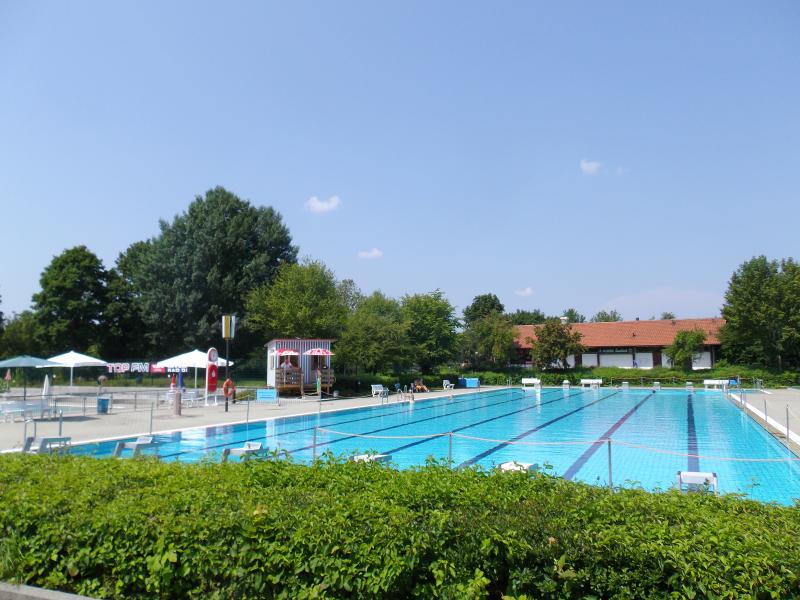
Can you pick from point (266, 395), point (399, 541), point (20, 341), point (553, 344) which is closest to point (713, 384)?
point (553, 344)

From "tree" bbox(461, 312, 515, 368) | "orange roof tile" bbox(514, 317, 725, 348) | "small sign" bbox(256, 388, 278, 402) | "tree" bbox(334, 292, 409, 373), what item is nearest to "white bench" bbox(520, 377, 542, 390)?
"tree" bbox(461, 312, 515, 368)

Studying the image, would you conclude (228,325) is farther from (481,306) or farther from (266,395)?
(481,306)

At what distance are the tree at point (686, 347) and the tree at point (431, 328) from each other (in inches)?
707

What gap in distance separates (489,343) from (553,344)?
640cm

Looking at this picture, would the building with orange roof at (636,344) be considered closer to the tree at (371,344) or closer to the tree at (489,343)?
the tree at (489,343)

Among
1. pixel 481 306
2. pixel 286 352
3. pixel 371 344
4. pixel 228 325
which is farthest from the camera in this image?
pixel 481 306

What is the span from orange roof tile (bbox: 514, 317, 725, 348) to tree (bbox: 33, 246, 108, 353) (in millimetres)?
36822

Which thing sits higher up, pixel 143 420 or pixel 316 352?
pixel 316 352

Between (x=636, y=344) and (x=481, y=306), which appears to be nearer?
(x=636, y=344)

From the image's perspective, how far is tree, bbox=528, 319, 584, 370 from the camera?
4919 centimetres

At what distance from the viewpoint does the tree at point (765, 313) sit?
1748 inches

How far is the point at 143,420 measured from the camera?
20.0m

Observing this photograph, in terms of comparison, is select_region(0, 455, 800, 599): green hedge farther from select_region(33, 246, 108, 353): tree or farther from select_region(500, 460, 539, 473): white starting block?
select_region(33, 246, 108, 353): tree

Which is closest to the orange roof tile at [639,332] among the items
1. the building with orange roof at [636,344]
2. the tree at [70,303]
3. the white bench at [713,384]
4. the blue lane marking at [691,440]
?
the building with orange roof at [636,344]
